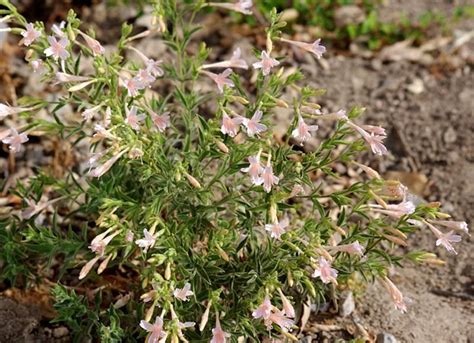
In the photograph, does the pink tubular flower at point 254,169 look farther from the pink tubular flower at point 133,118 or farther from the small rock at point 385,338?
the small rock at point 385,338

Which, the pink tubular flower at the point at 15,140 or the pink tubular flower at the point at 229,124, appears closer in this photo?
the pink tubular flower at the point at 229,124

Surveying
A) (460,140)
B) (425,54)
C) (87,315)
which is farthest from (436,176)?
(87,315)

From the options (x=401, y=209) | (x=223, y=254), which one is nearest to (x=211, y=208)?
(x=223, y=254)

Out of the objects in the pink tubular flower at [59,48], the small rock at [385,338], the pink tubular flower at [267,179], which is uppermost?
the pink tubular flower at [59,48]

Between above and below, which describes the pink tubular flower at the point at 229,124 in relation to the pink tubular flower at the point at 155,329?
above

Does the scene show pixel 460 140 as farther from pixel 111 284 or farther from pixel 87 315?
pixel 87 315

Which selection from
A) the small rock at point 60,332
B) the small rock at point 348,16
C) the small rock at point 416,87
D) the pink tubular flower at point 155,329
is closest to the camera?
the pink tubular flower at point 155,329

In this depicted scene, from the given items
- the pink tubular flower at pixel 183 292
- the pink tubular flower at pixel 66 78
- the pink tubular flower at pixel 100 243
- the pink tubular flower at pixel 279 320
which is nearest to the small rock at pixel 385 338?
the pink tubular flower at pixel 279 320
